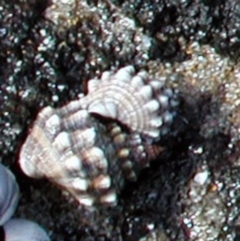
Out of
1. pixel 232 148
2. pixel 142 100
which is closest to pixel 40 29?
pixel 142 100

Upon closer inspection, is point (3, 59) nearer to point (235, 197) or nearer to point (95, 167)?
point (95, 167)

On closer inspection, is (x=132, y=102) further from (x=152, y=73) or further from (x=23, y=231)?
(x=23, y=231)

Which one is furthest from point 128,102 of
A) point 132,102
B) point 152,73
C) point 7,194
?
point 7,194

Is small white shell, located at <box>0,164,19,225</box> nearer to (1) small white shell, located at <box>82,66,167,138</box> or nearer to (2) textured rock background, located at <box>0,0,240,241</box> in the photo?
(2) textured rock background, located at <box>0,0,240,241</box>

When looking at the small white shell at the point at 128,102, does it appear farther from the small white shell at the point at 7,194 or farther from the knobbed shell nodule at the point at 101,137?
the small white shell at the point at 7,194

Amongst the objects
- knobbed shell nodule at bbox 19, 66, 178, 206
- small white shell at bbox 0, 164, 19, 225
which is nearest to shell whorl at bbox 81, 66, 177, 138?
knobbed shell nodule at bbox 19, 66, 178, 206

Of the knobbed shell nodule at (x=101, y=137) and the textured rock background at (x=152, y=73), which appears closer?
the knobbed shell nodule at (x=101, y=137)

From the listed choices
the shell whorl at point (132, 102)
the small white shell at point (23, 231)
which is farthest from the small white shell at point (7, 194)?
the shell whorl at point (132, 102)
